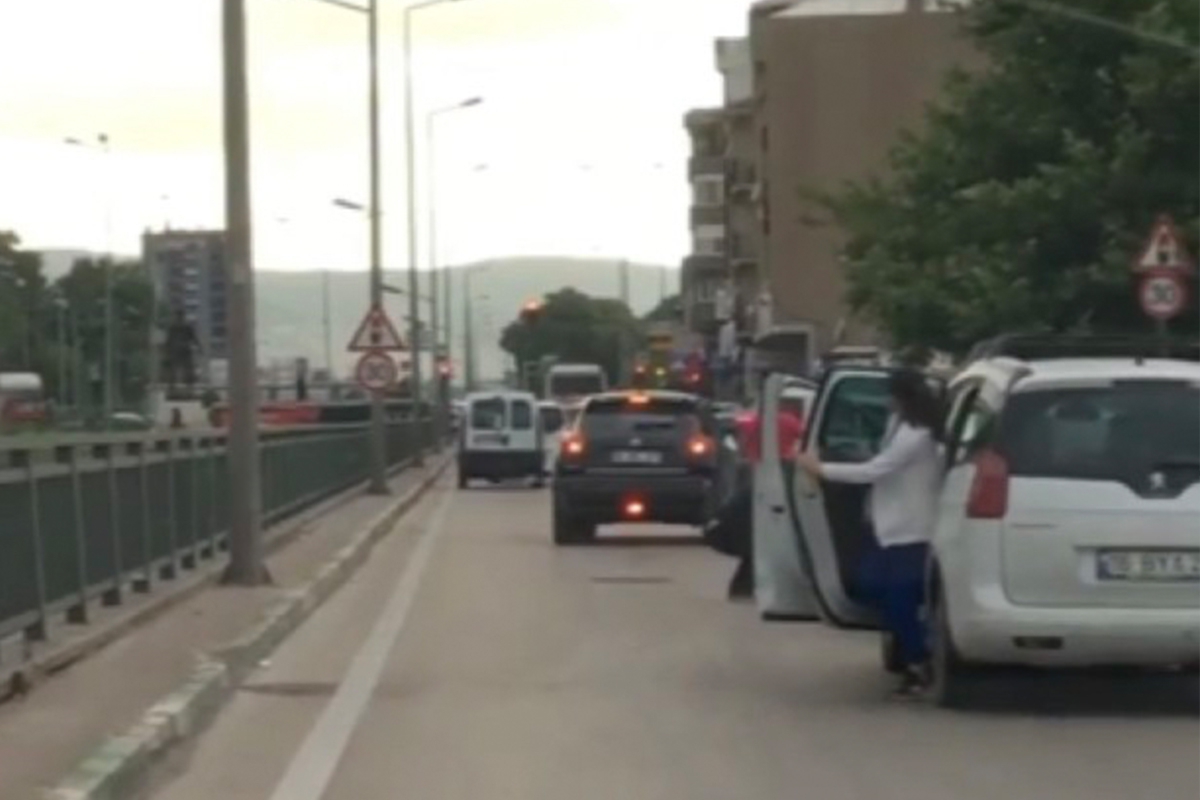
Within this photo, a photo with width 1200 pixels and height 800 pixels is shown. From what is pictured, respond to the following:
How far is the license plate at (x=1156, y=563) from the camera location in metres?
15.5

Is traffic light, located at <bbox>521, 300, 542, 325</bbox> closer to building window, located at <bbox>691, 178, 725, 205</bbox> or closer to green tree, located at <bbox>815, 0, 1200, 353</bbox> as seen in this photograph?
green tree, located at <bbox>815, 0, 1200, 353</bbox>

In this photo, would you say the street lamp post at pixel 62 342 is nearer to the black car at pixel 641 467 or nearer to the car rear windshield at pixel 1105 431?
the black car at pixel 641 467

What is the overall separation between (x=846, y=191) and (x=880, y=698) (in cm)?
2761

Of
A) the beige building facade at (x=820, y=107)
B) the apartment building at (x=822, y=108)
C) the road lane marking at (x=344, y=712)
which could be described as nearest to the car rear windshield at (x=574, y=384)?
the beige building facade at (x=820, y=107)

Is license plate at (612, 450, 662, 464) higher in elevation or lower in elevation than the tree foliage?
lower

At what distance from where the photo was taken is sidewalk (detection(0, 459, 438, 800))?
13.1m

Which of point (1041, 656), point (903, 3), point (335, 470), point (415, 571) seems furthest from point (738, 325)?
point (1041, 656)

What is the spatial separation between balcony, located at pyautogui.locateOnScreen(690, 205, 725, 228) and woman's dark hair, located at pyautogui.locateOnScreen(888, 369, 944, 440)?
474 feet

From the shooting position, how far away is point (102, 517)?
2159cm

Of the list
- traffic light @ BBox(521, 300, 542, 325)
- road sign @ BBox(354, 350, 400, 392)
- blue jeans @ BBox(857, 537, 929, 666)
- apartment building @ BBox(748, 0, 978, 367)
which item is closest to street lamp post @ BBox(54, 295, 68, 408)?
traffic light @ BBox(521, 300, 542, 325)

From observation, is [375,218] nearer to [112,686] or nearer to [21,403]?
[21,403]

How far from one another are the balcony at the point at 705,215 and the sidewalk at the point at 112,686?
13581 centimetres

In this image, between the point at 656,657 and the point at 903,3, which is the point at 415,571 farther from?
the point at 903,3

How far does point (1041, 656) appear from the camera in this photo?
1571 centimetres
